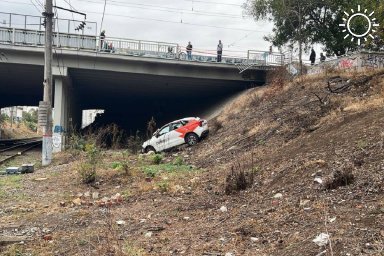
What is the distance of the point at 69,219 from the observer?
8.32m

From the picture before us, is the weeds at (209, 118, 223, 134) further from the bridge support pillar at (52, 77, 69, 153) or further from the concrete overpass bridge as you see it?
the bridge support pillar at (52, 77, 69, 153)

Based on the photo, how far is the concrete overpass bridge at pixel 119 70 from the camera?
26391 millimetres

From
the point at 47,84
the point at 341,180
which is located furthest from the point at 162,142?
the point at 341,180

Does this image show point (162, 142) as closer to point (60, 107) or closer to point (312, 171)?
point (60, 107)

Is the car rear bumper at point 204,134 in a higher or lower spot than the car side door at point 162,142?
higher

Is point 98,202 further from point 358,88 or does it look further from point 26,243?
point 358,88

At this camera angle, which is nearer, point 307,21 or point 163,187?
point 163,187

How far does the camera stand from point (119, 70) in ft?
91.2

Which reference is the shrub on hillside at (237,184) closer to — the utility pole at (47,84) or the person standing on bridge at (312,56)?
the utility pole at (47,84)

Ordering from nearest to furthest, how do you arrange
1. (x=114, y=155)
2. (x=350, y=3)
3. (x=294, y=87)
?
(x=114, y=155) < (x=294, y=87) < (x=350, y=3)

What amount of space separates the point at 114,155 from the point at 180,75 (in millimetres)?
11832

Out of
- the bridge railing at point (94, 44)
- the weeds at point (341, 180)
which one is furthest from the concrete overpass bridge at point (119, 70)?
the weeds at point (341, 180)

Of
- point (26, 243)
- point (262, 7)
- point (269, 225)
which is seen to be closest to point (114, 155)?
point (26, 243)

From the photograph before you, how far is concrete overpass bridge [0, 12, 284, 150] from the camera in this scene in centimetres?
2639
